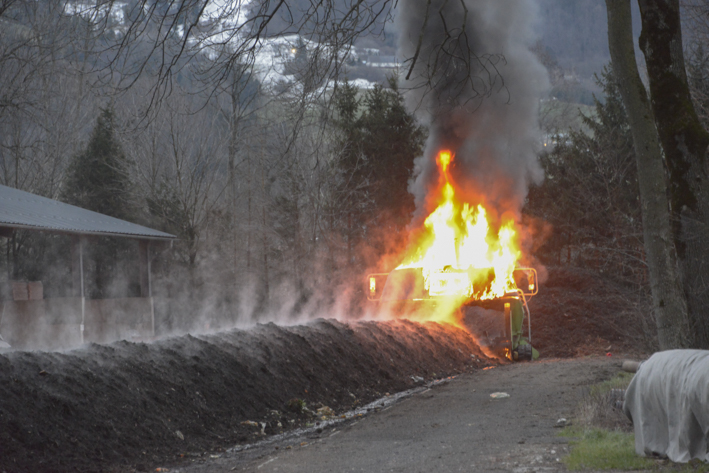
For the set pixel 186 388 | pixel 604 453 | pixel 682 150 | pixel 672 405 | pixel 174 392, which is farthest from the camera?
pixel 186 388

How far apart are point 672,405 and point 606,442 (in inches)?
46.2

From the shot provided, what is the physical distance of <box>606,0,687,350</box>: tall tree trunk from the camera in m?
8.11

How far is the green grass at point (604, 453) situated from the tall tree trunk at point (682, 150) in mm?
1575

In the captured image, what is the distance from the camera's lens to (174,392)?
8.65 m

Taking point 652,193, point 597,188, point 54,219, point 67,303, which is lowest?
point 67,303

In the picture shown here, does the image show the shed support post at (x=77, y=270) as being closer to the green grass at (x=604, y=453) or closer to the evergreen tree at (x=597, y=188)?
the green grass at (x=604, y=453)

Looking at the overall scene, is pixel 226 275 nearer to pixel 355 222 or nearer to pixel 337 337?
pixel 355 222

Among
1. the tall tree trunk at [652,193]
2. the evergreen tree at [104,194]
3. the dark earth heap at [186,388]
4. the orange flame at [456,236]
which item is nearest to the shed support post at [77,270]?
the dark earth heap at [186,388]

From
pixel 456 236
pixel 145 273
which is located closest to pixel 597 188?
pixel 456 236

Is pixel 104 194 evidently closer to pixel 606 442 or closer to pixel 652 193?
pixel 652 193

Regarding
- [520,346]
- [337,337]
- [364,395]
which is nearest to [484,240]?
A: [520,346]

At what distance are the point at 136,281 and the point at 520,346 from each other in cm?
2088

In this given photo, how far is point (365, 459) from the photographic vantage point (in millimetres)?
6871

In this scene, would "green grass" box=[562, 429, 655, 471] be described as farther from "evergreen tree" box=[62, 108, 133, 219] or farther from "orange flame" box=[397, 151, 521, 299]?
"evergreen tree" box=[62, 108, 133, 219]
